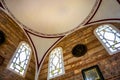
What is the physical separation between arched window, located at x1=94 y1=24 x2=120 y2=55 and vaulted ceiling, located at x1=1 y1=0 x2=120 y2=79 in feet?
1.46

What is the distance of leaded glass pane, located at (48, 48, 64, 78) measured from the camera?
5234 mm

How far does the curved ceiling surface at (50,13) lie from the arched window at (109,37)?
122 centimetres

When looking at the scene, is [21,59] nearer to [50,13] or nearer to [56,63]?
[56,63]

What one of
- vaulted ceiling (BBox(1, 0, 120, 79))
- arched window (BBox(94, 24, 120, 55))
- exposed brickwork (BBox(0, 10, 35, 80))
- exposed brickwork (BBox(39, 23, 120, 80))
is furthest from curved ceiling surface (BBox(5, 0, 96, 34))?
arched window (BBox(94, 24, 120, 55))

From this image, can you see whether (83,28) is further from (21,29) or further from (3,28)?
(3,28)

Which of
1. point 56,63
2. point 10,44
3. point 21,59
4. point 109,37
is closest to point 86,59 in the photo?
point 109,37

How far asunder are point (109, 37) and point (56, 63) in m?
2.58

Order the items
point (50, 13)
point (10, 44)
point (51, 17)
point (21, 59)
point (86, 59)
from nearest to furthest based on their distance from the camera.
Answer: point (86, 59), point (10, 44), point (21, 59), point (50, 13), point (51, 17)

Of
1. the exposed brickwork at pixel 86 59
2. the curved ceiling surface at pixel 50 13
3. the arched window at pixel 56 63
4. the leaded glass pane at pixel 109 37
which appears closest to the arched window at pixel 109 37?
the leaded glass pane at pixel 109 37

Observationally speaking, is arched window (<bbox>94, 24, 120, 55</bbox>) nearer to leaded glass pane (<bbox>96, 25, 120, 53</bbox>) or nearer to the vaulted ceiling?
leaded glass pane (<bbox>96, 25, 120, 53</bbox>)

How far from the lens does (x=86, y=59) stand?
4910 millimetres

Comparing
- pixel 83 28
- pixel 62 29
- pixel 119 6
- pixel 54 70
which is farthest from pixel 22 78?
pixel 119 6

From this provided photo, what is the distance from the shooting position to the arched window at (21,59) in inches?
191

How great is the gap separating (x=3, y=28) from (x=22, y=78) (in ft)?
7.45
